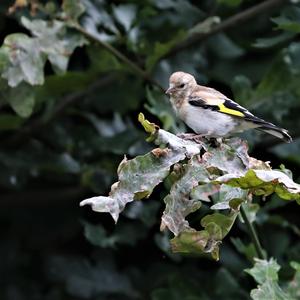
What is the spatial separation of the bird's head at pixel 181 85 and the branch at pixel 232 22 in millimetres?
654

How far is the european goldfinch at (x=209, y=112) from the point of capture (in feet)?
11.3

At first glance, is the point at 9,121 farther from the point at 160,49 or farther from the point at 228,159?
the point at 228,159

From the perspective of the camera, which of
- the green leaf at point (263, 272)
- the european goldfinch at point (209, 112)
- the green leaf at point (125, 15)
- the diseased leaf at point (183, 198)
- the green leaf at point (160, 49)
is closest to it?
the diseased leaf at point (183, 198)

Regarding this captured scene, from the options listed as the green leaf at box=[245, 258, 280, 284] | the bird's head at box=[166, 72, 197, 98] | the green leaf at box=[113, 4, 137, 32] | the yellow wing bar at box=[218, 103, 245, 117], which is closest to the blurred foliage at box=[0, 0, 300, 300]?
the green leaf at box=[113, 4, 137, 32]

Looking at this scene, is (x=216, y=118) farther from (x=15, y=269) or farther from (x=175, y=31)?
(x=15, y=269)

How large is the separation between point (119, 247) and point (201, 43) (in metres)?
1.30

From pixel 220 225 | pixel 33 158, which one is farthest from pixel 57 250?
pixel 220 225

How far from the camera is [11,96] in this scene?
3875 millimetres

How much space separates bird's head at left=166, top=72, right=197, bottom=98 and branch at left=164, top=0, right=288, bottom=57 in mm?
654

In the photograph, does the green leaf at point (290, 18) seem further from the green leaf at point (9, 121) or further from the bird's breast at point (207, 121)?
the green leaf at point (9, 121)

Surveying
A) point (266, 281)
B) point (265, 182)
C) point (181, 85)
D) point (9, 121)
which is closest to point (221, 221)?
point (265, 182)

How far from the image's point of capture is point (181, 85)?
12.4 feet

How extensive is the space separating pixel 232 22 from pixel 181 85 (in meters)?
0.74

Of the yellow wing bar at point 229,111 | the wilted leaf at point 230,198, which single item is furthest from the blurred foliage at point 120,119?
the wilted leaf at point 230,198
